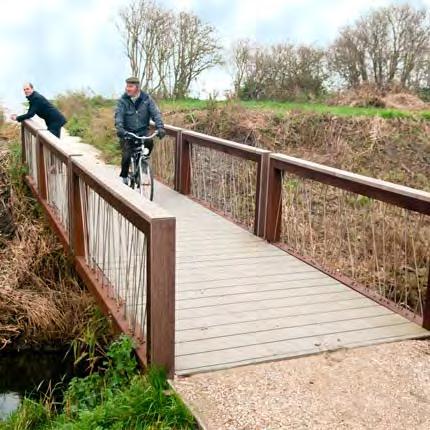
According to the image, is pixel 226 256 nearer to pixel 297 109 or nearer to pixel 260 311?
pixel 260 311

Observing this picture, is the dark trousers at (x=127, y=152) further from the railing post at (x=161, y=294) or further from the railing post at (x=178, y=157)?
the railing post at (x=161, y=294)

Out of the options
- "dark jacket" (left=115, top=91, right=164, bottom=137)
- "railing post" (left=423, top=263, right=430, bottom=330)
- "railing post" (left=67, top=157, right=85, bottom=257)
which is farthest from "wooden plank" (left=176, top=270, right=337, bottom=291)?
"dark jacket" (left=115, top=91, right=164, bottom=137)

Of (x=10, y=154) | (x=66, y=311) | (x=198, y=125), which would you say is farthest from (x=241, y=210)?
(x=198, y=125)

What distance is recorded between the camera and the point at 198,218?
7883 mm

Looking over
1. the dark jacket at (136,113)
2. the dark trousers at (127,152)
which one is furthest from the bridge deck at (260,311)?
the dark jacket at (136,113)

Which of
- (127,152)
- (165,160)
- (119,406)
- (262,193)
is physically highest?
(127,152)

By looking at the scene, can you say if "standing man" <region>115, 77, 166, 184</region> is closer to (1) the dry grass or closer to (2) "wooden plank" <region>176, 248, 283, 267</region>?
(1) the dry grass

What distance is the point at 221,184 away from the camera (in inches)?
337

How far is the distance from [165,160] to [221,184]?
6.09 ft

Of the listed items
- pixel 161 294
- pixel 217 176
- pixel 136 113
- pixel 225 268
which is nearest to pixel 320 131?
pixel 217 176

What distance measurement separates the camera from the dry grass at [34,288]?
22.4ft

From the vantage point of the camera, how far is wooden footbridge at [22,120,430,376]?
391cm

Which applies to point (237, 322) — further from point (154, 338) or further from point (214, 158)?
point (214, 158)

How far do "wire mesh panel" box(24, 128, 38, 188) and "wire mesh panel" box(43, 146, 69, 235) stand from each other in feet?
2.84
